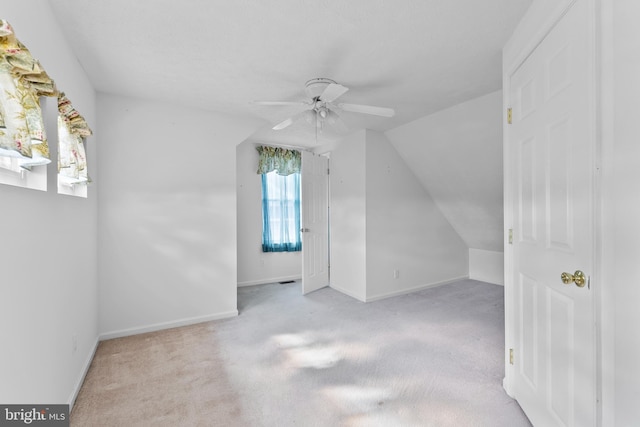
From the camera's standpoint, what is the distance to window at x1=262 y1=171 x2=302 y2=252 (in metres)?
4.96

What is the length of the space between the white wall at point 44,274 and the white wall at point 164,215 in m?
0.51

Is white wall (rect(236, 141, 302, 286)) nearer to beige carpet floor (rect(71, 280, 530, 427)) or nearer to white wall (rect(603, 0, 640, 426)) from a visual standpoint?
beige carpet floor (rect(71, 280, 530, 427))

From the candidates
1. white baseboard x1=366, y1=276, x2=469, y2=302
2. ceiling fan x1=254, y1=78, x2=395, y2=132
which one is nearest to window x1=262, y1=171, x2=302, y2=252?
white baseboard x1=366, y1=276, x2=469, y2=302

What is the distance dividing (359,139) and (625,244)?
3.35m

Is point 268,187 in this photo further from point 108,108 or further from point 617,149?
point 617,149

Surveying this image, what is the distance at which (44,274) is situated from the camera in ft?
4.92

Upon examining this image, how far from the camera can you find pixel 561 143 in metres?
1.36

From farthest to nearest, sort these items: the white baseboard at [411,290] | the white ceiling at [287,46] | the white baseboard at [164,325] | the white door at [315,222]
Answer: the white door at [315,222]
the white baseboard at [411,290]
the white baseboard at [164,325]
the white ceiling at [287,46]

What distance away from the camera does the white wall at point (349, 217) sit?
4051 mm

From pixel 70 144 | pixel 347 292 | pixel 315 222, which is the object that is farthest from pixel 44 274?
pixel 347 292

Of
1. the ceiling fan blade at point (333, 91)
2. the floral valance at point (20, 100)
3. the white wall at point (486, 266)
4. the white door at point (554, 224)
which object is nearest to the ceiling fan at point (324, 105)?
the ceiling fan blade at point (333, 91)

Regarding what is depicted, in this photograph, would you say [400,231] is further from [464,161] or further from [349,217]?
[464,161]

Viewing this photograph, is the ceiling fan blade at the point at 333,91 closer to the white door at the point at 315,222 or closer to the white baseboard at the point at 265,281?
the white door at the point at 315,222

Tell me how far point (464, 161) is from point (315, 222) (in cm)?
222
